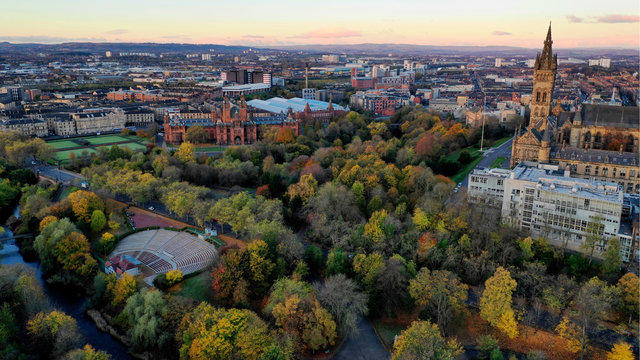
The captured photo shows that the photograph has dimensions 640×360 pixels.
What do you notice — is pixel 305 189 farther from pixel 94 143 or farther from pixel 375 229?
pixel 94 143

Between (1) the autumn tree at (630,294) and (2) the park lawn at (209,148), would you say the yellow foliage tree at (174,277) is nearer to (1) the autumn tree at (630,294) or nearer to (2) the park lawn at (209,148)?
(1) the autumn tree at (630,294)

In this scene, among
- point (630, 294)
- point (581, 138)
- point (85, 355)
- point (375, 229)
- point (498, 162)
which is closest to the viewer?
point (85, 355)

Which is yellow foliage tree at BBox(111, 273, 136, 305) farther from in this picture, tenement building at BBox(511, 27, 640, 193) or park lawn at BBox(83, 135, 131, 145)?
park lawn at BBox(83, 135, 131, 145)

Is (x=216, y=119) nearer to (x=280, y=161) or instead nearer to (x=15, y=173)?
(x=280, y=161)

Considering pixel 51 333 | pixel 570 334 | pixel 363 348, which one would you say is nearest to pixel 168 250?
pixel 51 333

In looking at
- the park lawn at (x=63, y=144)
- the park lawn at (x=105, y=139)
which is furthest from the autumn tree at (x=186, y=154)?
the park lawn at (x=63, y=144)

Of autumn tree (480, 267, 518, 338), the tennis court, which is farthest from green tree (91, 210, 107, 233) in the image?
the tennis court

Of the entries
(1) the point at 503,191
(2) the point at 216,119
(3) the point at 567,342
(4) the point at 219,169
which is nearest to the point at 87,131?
(2) the point at 216,119
